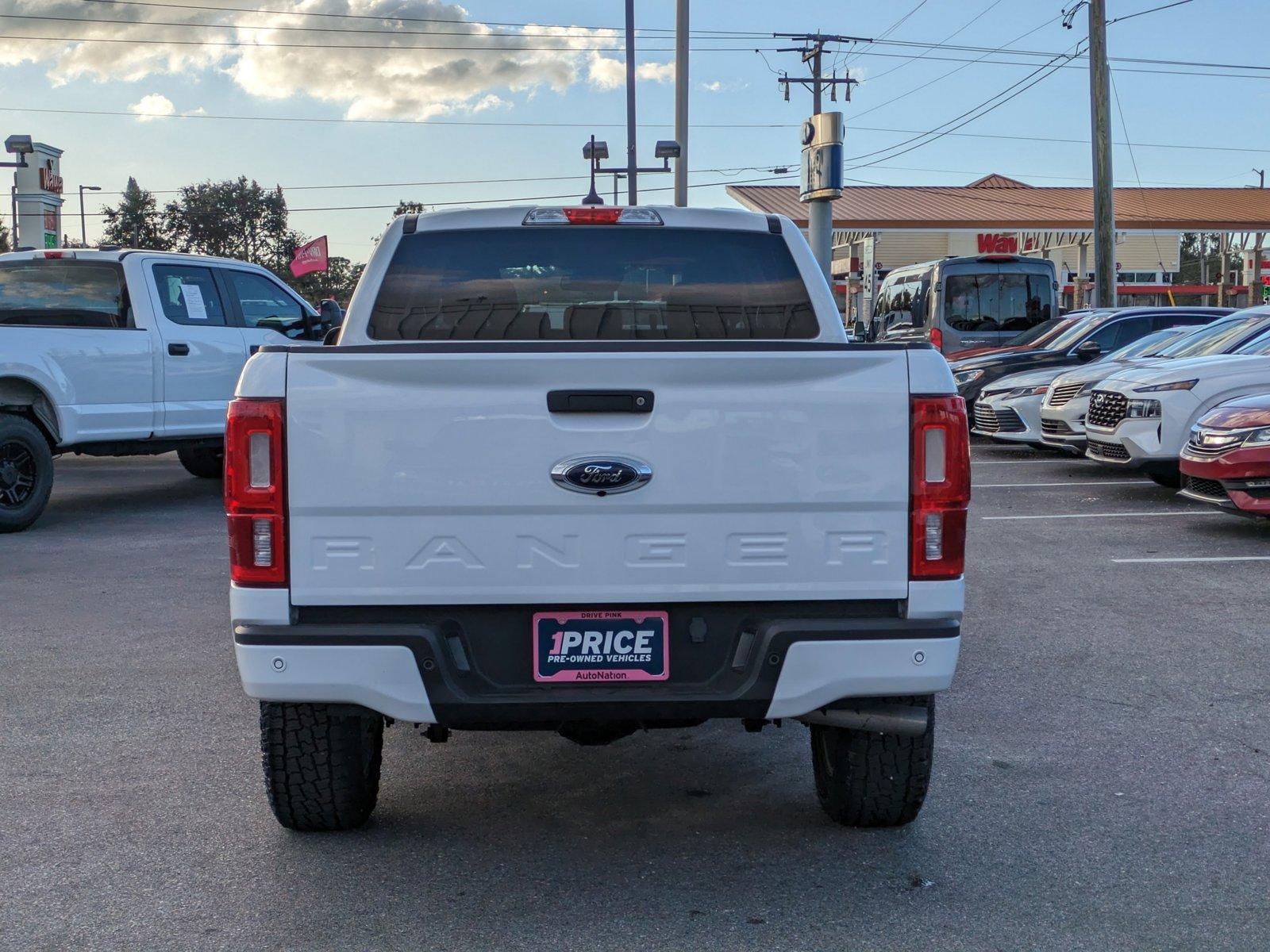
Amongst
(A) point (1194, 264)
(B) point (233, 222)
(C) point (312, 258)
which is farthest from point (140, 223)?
(A) point (1194, 264)

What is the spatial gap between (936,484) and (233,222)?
62276mm

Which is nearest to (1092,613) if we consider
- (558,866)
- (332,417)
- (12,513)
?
(558,866)

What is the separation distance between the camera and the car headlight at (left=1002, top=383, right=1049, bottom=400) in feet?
Answer: 51.0

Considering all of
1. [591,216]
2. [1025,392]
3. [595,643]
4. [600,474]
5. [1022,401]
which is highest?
[591,216]

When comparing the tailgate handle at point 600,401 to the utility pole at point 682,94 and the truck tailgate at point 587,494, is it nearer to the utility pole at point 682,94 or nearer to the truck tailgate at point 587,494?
the truck tailgate at point 587,494

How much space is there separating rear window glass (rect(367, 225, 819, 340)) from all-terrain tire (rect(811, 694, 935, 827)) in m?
1.48

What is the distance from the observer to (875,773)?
13.6 feet

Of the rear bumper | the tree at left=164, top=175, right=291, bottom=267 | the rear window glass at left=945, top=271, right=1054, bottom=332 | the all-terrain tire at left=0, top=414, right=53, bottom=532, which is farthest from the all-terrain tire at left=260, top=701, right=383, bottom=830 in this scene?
the tree at left=164, top=175, right=291, bottom=267

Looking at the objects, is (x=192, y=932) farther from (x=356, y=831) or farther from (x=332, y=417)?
(x=332, y=417)

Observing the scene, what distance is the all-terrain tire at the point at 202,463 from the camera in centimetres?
1434

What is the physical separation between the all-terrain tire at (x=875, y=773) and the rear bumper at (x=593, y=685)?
0.36 meters

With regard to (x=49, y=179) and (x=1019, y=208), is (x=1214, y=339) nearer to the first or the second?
(x=49, y=179)

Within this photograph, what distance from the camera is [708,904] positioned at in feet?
12.3

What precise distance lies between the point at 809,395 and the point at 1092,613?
15.1 ft
